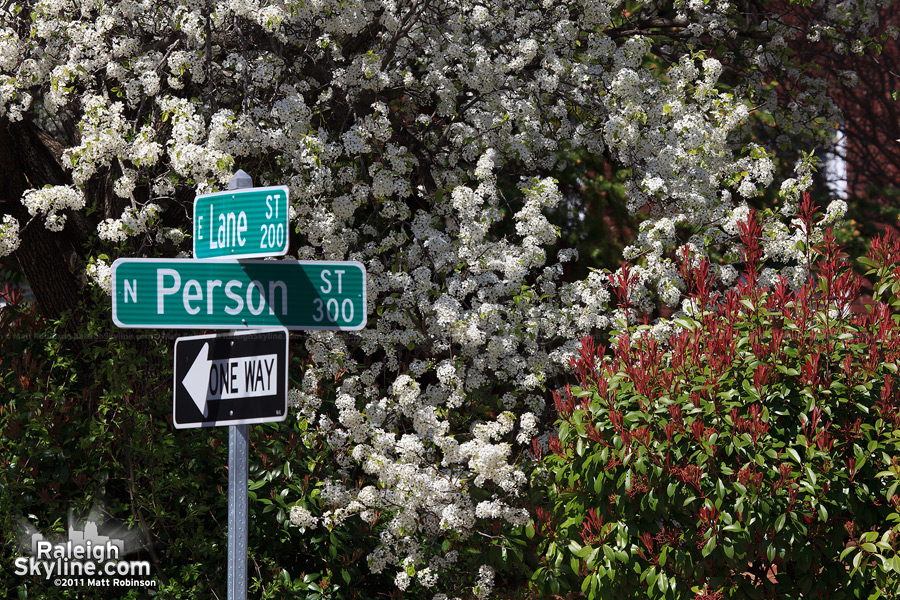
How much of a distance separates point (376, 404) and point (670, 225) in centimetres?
190

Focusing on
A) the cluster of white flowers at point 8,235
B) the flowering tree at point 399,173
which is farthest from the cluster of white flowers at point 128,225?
the cluster of white flowers at point 8,235

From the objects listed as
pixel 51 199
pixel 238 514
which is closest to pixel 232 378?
pixel 238 514

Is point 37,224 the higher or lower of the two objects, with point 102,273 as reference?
higher

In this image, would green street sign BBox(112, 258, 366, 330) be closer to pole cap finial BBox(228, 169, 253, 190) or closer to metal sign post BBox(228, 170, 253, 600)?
pole cap finial BBox(228, 169, 253, 190)

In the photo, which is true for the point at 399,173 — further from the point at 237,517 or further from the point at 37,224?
the point at 237,517

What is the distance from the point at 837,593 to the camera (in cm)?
354

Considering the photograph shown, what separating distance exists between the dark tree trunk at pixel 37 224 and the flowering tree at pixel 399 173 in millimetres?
13

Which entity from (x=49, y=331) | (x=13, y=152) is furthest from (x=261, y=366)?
(x=13, y=152)

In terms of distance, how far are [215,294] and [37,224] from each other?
11.0 ft

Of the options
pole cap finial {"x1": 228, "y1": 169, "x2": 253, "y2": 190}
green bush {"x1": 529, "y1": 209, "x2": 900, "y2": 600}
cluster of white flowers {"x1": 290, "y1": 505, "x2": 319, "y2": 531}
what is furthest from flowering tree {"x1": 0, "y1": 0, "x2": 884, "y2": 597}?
pole cap finial {"x1": 228, "y1": 169, "x2": 253, "y2": 190}

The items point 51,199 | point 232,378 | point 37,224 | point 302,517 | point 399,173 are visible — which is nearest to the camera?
point 232,378

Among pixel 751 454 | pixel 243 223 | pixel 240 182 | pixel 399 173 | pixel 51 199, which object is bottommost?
pixel 751 454

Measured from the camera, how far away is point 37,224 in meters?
5.69

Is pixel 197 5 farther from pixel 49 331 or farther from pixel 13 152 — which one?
pixel 49 331
